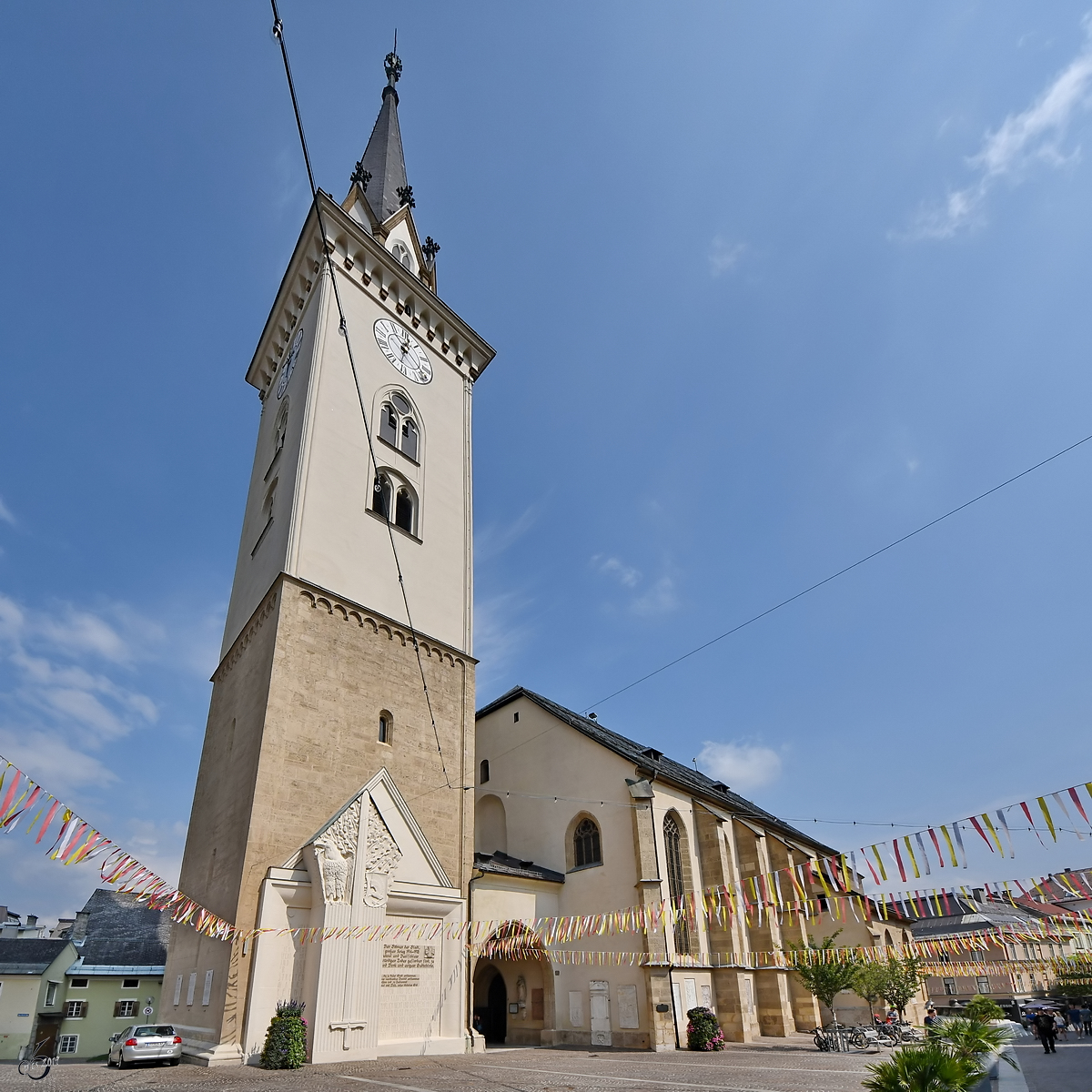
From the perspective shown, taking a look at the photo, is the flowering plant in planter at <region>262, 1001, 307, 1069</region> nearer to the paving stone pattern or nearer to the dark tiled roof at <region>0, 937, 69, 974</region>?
the paving stone pattern

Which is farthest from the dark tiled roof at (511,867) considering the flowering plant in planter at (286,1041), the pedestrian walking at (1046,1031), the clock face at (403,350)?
the clock face at (403,350)

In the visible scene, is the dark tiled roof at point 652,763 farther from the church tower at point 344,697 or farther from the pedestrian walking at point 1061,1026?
the pedestrian walking at point 1061,1026

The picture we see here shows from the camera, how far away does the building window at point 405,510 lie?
24750 millimetres

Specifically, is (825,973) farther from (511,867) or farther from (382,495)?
(382,495)

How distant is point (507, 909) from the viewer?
70.4 feet

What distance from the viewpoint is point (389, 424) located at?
86.1 feet

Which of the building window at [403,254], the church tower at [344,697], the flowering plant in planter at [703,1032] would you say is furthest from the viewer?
the building window at [403,254]

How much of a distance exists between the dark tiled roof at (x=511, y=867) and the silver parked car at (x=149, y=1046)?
8.17 meters

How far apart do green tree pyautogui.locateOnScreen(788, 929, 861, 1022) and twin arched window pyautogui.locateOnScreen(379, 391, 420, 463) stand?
21.6 meters

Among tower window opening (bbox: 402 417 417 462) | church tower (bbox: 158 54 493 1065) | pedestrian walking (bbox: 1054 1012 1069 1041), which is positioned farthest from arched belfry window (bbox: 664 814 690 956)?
pedestrian walking (bbox: 1054 1012 1069 1041)

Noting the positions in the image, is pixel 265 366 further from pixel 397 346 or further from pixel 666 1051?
pixel 666 1051

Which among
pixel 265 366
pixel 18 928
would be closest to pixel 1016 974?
pixel 265 366

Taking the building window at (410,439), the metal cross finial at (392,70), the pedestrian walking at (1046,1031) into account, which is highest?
the metal cross finial at (392,70)

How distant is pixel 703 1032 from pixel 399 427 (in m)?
21.2
